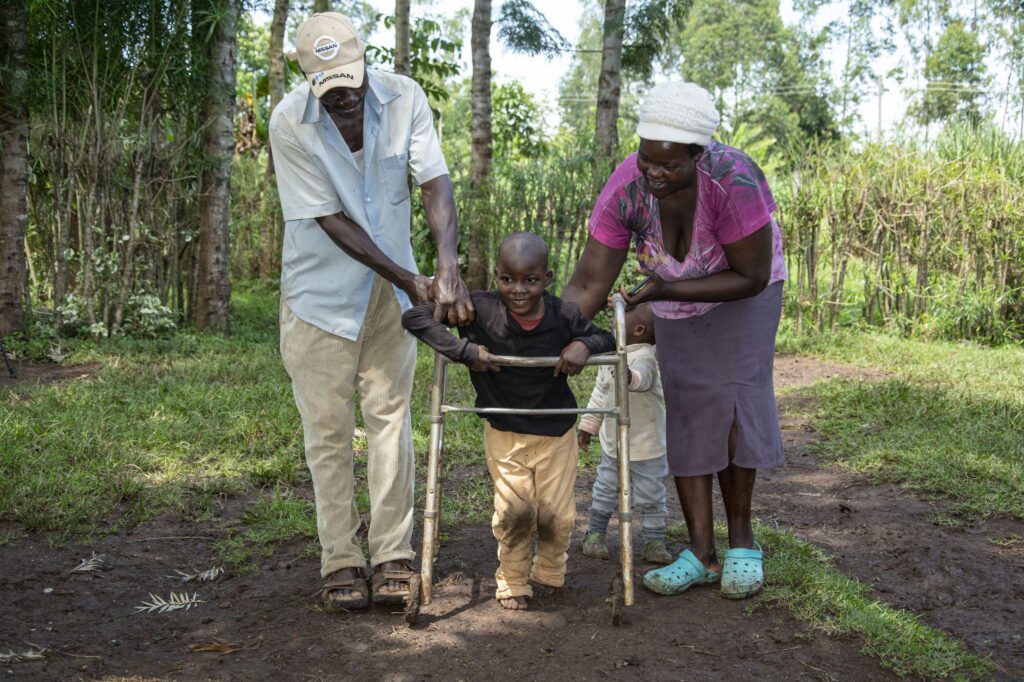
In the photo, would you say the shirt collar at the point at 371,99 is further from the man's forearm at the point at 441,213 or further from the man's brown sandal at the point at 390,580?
the man's brown sandal at the point at 390,580

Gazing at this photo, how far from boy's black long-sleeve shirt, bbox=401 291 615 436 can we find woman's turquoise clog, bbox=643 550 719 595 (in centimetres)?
76

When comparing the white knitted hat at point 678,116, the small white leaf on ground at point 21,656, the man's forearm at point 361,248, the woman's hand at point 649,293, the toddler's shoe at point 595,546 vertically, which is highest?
the white knitted hat at point 678,116

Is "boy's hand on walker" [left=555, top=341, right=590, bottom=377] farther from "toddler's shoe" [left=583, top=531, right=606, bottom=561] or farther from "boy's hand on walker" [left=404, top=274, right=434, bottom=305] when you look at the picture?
"toddler's shoe" [left=583, top=531, right=606, bottom=561]

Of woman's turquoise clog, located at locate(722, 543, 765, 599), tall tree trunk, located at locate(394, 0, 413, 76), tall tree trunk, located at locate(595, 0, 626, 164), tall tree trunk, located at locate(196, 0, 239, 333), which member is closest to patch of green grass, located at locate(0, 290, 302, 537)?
tall tree trunk, located at locate(196, 0, 239, 333)

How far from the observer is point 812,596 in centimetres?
363

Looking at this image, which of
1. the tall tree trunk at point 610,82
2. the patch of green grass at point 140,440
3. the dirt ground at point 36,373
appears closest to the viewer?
the patch of green grass at point 140,440

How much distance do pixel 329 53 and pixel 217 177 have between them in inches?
254

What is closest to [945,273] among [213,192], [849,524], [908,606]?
[849,524]

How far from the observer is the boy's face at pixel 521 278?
328 cm

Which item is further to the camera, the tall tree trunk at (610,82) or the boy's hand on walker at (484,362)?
the tall tree trunk at (610,82)

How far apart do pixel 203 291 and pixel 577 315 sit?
673 cm

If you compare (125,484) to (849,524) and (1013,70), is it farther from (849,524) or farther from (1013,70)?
(1013,70)

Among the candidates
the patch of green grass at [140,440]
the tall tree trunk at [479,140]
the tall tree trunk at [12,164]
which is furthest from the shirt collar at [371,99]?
the tall tree trunk at [479,140]

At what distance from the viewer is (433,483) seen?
11.4ft
